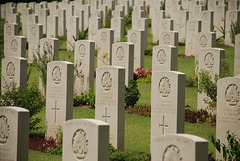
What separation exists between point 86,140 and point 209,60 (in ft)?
16.4

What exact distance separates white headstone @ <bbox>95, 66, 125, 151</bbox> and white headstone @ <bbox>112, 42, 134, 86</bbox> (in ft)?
10.3

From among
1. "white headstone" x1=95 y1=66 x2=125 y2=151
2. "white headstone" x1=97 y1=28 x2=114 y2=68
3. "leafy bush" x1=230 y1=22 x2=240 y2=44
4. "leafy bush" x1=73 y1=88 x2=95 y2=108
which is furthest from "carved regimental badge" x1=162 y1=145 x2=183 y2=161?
"leafy bush" x1=230 y1=22 x2=240 y2=44

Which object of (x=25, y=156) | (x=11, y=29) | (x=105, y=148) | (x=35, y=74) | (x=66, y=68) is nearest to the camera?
(x=105, y=148)

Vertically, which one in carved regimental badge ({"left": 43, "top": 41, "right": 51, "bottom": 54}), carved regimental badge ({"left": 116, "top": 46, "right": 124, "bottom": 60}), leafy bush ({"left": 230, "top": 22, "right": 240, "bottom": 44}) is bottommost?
carved regimental badge ({"left": 116, "top": 46, "right": 124, "bottom": 60})

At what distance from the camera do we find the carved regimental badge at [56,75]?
26.7 ft

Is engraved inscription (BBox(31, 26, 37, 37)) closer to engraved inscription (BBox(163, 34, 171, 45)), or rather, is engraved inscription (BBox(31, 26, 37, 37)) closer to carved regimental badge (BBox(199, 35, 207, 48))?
engraved inscription (BBox(163, 34, 171, 45))

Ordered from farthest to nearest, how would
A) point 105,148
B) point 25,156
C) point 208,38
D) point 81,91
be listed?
point 208,38
point 81,91
point 25,156
point 105,148

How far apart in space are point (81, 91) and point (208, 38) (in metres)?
3.62

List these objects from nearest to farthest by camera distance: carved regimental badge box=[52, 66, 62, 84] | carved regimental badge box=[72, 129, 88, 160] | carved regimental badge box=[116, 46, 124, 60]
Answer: carved regimental badge box=[72, 129, 88, 160] → carved regimental badge box=[52, 66, 62, 84] → carved regimental badge box=[116, 46, 124, 60]

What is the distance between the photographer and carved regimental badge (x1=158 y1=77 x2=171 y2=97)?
23.5ft

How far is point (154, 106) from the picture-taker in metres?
7.39

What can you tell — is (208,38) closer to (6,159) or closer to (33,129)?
(33,129)

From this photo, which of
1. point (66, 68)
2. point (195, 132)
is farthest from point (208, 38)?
point (66, 68)

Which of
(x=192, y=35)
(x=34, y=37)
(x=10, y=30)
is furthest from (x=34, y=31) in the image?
(x=192, y=35)
